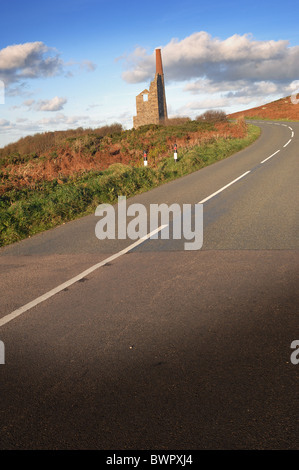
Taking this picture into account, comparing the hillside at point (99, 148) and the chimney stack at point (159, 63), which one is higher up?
the chimney stack at point (159, 63)

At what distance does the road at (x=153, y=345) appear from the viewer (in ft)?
8.86

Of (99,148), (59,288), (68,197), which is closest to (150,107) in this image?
(99,148)

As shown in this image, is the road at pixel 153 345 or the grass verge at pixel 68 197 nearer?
the road at pixel 153 345

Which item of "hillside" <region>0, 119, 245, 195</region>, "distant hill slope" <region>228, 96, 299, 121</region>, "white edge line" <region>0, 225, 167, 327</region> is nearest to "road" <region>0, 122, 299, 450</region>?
"white edge line" <region>0, 225, 167, 327</region>

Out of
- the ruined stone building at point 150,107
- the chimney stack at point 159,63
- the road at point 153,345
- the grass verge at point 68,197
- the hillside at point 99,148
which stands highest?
the chimney stack at point 159,63

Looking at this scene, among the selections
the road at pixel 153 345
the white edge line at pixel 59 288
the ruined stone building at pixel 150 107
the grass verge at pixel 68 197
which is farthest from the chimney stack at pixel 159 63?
the road at pixel 153 345

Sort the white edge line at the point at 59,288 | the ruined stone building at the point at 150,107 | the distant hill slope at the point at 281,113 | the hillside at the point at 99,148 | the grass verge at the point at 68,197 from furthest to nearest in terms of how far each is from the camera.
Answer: the distant hill slope at the point at 281,113 < the ruined stone building at the point at 150,107 < the hillside at the point at 99,148 < the grass verge at the point at 68,197 < the white edge line at the point at 59,288

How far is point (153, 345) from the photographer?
3.83 meters

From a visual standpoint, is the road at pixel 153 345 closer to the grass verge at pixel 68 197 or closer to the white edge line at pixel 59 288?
the white edge line at pixel 59 288

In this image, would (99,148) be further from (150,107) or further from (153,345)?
(153,345)

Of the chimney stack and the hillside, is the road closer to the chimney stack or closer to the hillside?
the hillside

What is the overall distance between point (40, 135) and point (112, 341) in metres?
48.1
